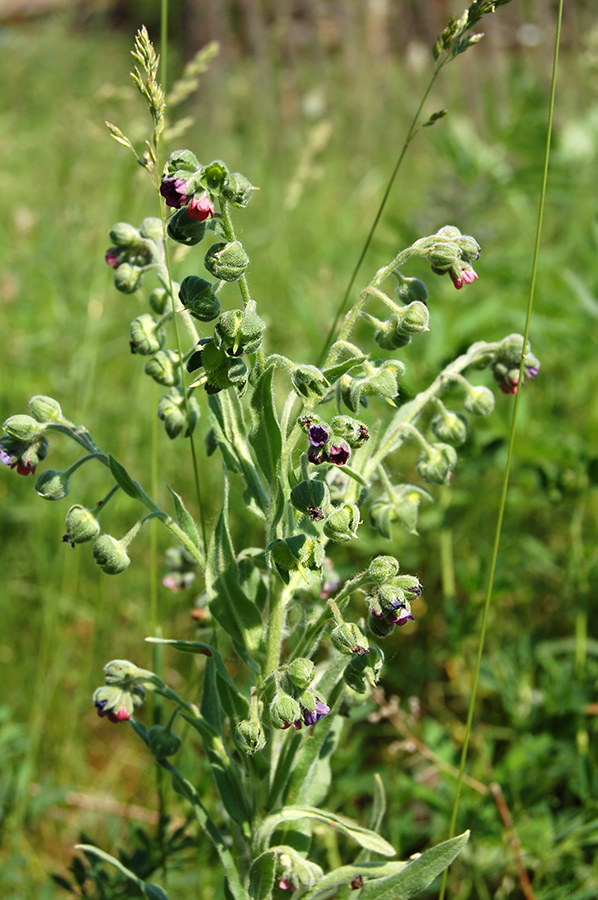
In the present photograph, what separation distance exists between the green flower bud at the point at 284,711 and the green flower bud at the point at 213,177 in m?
0.90

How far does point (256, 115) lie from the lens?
9961 mm

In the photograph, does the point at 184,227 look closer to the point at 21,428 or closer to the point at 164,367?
the point at 164,367

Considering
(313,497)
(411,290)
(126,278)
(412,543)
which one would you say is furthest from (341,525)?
(412,543)

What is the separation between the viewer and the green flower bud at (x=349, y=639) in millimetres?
1432

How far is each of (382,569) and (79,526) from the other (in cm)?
63

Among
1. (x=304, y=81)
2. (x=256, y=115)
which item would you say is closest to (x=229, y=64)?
(x=304, y=81)

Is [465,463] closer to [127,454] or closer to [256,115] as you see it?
[127,454]

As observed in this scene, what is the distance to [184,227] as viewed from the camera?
1.43 m

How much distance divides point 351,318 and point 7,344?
3288mm

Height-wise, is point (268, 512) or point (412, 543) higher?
point (412, 543)

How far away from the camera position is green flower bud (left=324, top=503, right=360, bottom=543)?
58.2 inches

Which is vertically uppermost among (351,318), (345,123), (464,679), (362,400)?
(345,123)

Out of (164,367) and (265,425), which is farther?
(164,367)

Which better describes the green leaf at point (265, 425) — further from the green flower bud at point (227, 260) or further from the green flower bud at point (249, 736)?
the green flower bud at point (249, 736)
